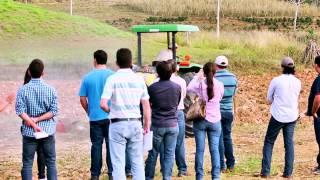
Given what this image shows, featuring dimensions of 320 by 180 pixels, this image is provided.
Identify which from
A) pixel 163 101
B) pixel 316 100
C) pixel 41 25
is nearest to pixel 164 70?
pixel 163 101

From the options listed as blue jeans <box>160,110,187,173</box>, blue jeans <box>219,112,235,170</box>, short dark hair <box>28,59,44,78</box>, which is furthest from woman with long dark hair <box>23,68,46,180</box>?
blue jeans <box>219,112,235,170</box>

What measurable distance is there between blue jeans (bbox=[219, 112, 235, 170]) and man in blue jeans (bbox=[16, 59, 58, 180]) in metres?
2.59

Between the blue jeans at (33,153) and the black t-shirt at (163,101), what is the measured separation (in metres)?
1.17

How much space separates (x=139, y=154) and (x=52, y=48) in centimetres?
1891

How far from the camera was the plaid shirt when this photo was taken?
25.2 feet

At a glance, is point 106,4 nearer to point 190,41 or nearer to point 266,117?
point 190,41

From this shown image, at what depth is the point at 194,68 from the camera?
43.1 feet

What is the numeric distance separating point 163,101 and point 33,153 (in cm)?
151

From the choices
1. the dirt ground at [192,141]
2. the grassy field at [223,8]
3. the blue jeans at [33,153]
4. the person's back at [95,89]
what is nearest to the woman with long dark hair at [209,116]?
the dirt ground at [192,141]

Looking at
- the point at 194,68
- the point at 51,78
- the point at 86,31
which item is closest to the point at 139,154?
the point at 194,68

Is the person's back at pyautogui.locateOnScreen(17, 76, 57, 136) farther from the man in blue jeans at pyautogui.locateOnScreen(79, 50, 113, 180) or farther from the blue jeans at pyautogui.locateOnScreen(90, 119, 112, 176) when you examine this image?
the blue jeans at pyautogui.locateOnScreen(90, 119, 112, 176)

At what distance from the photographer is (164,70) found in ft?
26.4

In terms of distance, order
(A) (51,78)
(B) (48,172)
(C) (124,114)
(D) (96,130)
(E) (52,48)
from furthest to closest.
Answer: (E) (52,48) → (A) (51,78) → (D) (96,130) → (B) (48,172) → (C) (124,114)

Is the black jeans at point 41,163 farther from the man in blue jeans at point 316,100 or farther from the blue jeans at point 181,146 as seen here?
the man in blue jeans at point 316,100
